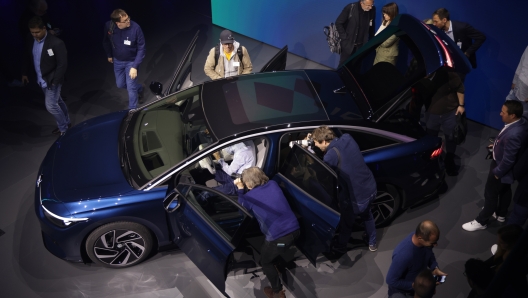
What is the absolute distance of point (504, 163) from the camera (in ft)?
15.6

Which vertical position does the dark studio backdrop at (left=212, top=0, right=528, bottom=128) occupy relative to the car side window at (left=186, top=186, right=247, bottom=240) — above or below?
above

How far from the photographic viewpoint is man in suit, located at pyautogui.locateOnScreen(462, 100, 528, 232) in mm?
4609

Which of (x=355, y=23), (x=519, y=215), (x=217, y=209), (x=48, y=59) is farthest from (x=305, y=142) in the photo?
(x=48, y=59)

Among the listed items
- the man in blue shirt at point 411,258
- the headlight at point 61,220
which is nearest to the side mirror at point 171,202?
the headlight at point 61,220

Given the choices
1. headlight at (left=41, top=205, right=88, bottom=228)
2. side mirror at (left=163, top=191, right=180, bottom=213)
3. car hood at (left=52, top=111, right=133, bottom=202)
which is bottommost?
headlight at (left=41, top=205, right=88, bottom=228)

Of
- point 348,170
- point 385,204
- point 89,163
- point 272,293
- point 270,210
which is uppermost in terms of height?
point 348,170

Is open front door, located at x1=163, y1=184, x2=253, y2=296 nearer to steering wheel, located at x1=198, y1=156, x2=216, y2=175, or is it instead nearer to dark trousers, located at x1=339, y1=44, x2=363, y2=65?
steering wheel, located at x1=198, y1=156, x2=216, y2=175

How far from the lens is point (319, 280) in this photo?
485 cm

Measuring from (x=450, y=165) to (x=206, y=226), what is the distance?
362 centimetres

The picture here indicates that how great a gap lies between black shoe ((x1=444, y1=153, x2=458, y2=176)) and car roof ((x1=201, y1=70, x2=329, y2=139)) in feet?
7.66

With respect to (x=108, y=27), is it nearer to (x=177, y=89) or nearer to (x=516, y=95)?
(x=177, y=89)

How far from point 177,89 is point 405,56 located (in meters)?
3.65

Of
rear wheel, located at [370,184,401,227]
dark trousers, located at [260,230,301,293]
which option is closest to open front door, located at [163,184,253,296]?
dark trousers, located at [260,230,301,293]

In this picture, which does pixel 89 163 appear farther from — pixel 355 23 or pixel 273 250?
pixel 355 23
